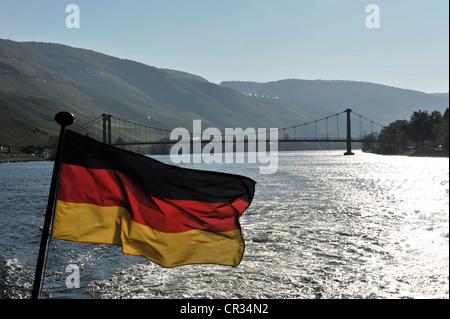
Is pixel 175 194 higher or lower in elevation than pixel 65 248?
higher

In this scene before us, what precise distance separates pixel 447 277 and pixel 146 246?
14.4 metres

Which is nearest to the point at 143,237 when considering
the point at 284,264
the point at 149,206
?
the point at 149,206

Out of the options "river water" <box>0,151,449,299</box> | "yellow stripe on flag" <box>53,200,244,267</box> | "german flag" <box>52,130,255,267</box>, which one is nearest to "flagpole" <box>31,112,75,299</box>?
"german flag" <box>52,130,255,267</box>

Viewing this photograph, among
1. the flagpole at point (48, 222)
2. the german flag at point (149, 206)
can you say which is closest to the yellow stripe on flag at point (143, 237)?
the german flag at point (149, 206)

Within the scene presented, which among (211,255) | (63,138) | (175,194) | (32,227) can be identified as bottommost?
(32,227)

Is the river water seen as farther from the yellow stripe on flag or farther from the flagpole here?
the flagpole

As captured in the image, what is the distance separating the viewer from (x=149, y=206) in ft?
22.9

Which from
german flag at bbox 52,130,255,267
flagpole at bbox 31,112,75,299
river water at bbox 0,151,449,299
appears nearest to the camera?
flagpole at bbox 31,112,75,299

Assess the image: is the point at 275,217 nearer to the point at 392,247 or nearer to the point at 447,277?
the point at 392,247

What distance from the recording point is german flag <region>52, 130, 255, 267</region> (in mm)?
6723

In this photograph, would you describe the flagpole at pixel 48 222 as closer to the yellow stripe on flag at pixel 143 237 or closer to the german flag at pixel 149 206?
the german flag at pixel 149 206

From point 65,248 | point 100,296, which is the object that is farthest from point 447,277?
point 65,248

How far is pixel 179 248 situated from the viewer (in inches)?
269
